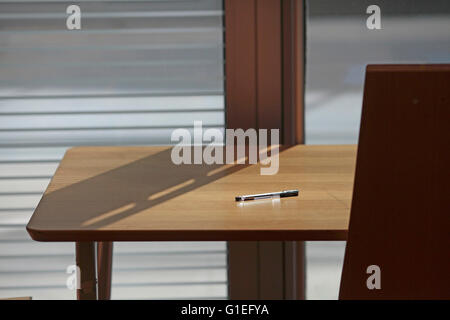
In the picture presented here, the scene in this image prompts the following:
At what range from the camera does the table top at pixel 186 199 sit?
1343mm

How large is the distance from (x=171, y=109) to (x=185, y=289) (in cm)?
49

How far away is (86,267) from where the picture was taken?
1579mm

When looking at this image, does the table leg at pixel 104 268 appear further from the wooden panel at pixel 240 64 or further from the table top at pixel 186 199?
the wooden panel at pixel 240 64

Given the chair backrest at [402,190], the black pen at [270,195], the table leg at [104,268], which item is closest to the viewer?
the chair backrest at [402,190]

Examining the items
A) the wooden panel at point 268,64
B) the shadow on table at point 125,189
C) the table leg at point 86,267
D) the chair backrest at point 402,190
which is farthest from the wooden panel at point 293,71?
the chair backrest at point 402,190

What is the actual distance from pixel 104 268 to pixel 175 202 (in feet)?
1.33

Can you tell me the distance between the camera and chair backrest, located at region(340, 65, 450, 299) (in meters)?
1.07

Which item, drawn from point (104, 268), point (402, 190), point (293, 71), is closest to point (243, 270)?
point (104, 268)

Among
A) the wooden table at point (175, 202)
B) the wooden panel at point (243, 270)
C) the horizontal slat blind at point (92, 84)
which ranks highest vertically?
the horizontal slat blind at point (92, 84)

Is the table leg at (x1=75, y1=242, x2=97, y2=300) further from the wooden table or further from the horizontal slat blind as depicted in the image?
the horizontal slat blind

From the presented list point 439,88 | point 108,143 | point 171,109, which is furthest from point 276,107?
point 439,88

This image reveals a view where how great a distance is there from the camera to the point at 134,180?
5.30 ft

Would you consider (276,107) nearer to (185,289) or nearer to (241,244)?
(241,244)

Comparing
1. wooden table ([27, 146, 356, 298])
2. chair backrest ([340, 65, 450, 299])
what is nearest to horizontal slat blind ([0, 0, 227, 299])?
wooden table ([27, 146, 356, 298])
